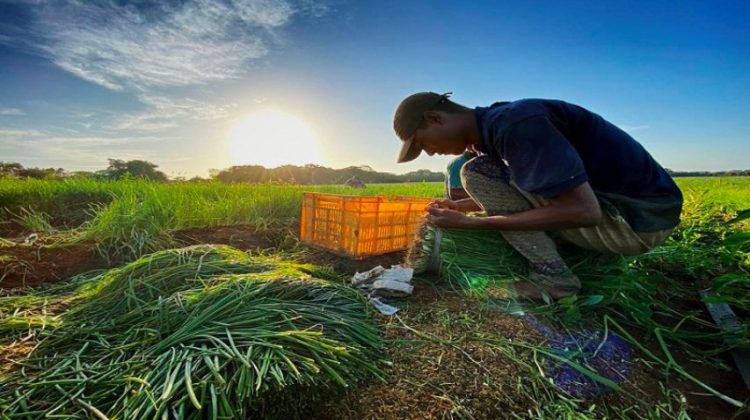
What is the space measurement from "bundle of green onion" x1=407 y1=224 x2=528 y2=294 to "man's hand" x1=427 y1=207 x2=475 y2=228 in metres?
0.21

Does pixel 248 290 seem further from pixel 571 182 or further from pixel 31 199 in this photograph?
pixel 31 199

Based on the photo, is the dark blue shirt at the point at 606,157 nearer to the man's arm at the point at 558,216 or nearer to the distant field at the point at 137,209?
the man's arm at the point at 558,216

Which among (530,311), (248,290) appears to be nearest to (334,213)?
(248,290)

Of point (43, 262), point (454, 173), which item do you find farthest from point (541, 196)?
point (43, 262)

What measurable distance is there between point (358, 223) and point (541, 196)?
133 centimetres

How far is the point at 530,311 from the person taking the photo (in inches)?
66.2

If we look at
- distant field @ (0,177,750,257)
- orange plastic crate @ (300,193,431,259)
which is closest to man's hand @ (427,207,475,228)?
orange plastic crate @ (300,193,431,259)

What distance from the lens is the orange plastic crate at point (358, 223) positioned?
2.70 metres

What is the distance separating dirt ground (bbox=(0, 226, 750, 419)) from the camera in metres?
1.10

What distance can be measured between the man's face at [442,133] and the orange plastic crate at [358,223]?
0.77 meters

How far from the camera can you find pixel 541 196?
161 centimetres

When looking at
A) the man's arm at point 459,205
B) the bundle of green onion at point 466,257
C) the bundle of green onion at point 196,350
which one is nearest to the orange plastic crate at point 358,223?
the man's arm at point 459,205

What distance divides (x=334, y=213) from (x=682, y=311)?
2120mm

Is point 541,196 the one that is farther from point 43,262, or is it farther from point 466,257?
point 43,262
